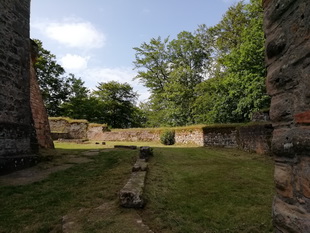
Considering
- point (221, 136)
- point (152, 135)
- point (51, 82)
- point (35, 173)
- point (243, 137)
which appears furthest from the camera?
point (51, 82)

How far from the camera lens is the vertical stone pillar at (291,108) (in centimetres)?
147

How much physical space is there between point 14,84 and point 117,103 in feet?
89.3

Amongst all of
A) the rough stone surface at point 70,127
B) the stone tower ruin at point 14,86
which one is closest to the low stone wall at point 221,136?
the stone tower ruin at point 14,86

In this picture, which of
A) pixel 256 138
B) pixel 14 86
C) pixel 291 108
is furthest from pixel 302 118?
pixel 256 138

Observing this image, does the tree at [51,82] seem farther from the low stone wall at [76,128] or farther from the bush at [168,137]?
the bush at [168,137]

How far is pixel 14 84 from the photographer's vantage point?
607 cm

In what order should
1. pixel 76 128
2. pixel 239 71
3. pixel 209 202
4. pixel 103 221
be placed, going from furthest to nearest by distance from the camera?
pixel 76 128 < pixel 239 71 < pixel 209 202 < pixel 103 221

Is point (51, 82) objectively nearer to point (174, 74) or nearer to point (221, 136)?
point (174, 74)

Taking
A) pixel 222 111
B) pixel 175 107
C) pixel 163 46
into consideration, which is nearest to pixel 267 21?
pixel 222 111

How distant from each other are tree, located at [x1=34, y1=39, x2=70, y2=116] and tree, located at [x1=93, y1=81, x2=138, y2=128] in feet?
17.4

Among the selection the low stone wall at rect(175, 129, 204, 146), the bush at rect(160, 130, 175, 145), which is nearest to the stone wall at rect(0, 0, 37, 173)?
the low stone wall at rect(175, 129, 204, 146)

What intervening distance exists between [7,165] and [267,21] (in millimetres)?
6368

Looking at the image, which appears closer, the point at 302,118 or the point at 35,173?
the point at 302,118

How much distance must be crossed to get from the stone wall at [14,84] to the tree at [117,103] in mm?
26153
